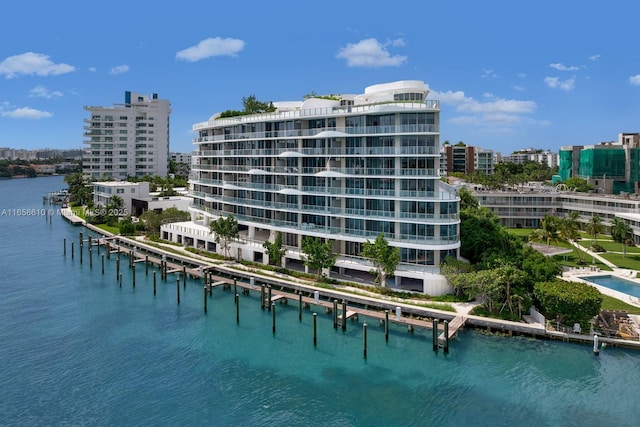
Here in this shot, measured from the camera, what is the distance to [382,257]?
141ft

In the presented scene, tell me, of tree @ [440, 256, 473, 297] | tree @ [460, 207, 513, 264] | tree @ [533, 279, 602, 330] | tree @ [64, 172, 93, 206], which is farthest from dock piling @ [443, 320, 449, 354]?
tree @ [64, 172, 93, 206]

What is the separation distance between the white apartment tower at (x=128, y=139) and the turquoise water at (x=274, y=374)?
10754 centimetres

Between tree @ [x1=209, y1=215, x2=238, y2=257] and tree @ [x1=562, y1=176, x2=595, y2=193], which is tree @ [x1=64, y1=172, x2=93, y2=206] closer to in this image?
tree @ [x1=209, y1=215, x2=238, y2=257]

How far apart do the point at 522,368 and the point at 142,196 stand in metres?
85.9

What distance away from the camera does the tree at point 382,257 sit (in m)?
43.0

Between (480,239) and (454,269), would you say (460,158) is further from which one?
(454,269)

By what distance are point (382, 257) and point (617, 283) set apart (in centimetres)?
2724

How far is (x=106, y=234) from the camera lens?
79750 mm

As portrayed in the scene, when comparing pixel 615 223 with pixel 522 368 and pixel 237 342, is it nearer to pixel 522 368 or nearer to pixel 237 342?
pixel 522 368

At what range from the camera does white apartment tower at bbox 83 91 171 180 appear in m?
141

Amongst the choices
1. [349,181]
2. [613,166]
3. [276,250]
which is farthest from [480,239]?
[613,166]

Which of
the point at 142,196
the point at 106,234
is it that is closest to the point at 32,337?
the point at 106,234

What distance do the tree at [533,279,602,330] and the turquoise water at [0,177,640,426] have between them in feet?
6.97

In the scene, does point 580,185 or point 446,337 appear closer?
point 446,337
